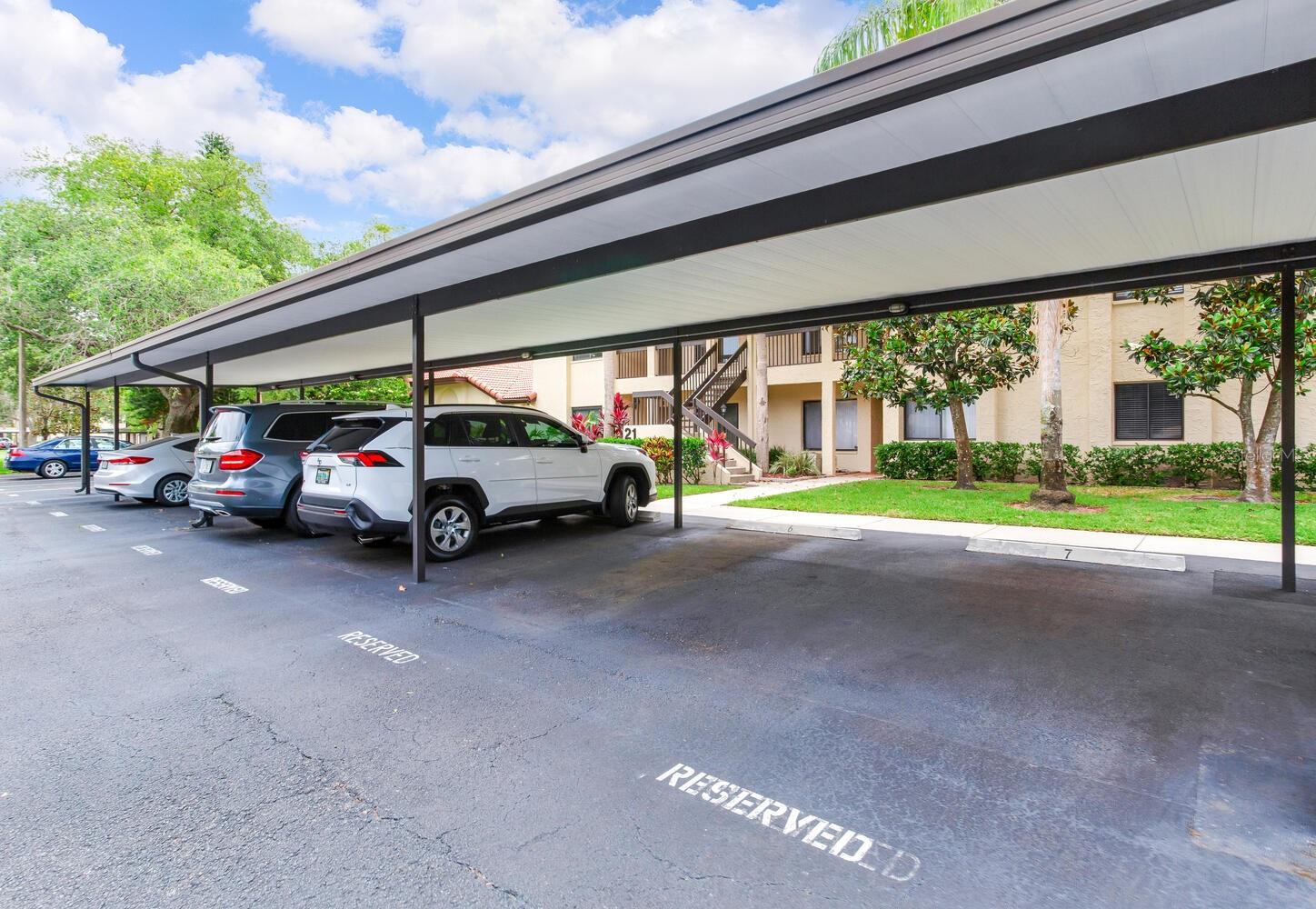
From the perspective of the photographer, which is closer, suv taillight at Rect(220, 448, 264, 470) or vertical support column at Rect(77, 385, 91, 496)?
suv taillight at Rect(220, 448, 264, 470)

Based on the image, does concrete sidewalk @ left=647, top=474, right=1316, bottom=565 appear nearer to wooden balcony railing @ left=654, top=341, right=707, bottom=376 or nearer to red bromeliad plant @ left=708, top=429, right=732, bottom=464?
red bromeliad plant @ left=708, top=429, right=732, bottom=464

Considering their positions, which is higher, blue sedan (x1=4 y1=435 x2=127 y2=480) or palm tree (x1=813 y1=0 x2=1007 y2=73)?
palm tree (x1=813 y1=0 x2=1007 y2=73)

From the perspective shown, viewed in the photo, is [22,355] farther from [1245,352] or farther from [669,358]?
[1245,352]

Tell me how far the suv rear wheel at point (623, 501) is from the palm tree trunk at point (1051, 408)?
6.78m

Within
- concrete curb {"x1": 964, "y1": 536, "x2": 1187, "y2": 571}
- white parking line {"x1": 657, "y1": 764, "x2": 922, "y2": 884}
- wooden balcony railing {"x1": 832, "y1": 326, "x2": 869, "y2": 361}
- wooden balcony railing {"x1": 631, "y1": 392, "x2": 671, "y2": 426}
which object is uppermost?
wooden balcony railing {"x1": 832, "y1": 326, "x2": 869, "y2": 361}

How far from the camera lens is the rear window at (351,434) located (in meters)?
7.35

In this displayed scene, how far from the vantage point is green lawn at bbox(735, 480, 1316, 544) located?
858 centimetres

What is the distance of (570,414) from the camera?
23.0 metres

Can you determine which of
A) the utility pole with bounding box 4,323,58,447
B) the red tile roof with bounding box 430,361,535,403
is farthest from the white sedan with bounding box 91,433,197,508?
the red tile roof with bounding box 430,361,535,403

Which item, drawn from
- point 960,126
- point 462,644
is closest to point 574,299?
point 462,644

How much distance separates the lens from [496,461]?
796cm

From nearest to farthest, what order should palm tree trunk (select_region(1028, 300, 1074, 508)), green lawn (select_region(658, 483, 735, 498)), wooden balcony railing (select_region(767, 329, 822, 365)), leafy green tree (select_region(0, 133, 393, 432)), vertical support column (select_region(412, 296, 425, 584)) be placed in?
vertical support column (select_region(412, 296, 425, 584)) → palm tree trunk (select_region(1028, 300, 1074, 508)) → green lawn (select_region(658, 483, 735, 498)) → leafy green tree (select_region(0, 133, 393, 432)) → wooden balcony railing (select_region(767, 329, 822, 365))

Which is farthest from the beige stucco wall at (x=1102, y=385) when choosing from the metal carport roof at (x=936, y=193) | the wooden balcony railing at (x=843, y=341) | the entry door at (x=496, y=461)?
the entry door at (x=496, y=461)

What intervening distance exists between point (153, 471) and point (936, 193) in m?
14.3
